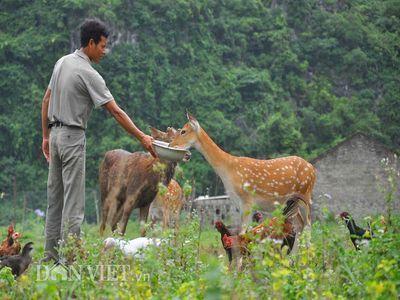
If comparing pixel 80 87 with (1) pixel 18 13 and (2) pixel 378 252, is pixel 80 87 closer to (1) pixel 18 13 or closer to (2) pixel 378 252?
(2) pixel 378 252

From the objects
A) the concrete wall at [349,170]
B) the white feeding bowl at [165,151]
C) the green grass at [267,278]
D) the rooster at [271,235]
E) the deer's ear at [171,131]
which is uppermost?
the green grass at [267,278]

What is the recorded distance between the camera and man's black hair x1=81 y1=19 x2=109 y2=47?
9.61m

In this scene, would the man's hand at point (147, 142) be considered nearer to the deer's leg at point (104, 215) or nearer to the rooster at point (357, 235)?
the rooster at point (357, 235)

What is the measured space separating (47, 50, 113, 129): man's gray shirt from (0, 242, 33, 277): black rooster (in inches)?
48.5

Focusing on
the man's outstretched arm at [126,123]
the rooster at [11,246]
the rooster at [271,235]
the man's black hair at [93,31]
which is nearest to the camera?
the rooster at [271,235]

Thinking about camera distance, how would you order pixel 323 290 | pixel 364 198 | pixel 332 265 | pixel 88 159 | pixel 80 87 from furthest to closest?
1. pixel 88 159
2. pixel 364 198
3. pixel 80 87
4. pixel 332 265
5. pixel 323 290

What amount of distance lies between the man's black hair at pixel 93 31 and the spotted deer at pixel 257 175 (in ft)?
15.8

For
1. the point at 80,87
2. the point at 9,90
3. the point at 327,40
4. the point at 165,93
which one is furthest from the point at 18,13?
the point at 80,87

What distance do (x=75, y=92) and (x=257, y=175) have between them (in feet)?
18.0

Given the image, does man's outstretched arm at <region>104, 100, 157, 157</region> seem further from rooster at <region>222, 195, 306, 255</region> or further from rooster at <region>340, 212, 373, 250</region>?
rooster at <region>340, 212, 373, 250</region>

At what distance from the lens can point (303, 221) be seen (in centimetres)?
1430

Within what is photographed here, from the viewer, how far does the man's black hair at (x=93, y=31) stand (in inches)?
378

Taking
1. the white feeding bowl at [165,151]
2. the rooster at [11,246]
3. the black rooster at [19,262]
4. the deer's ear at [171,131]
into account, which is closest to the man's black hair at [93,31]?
the white feeding bowl at [165,151]

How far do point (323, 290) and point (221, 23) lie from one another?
50.4m
